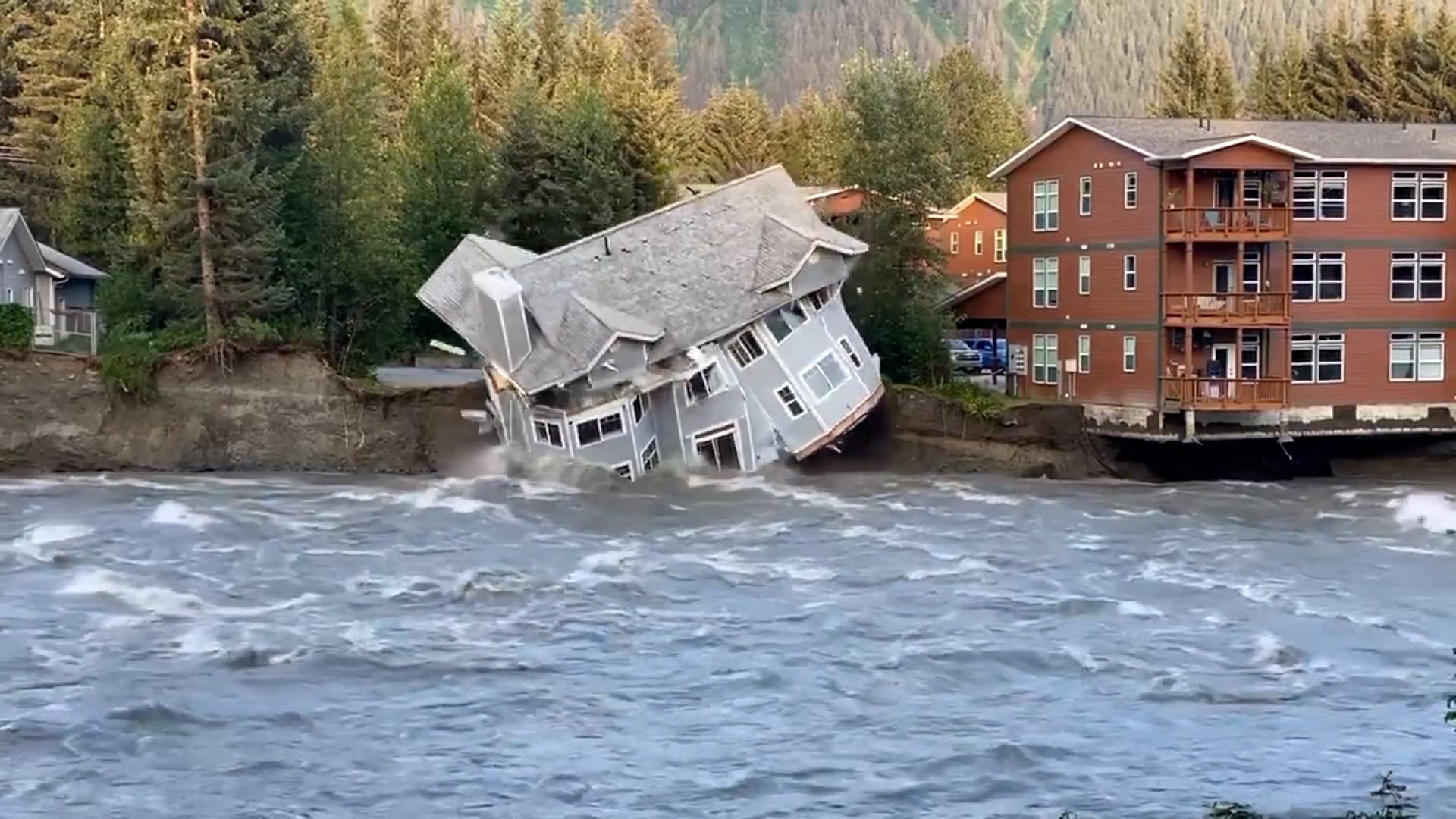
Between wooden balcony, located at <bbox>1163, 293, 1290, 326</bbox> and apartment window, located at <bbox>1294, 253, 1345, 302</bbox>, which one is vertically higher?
apartment window, located at <bbox>1294, 253, 1345, 302</bbox>

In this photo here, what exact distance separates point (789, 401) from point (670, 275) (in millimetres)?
4867

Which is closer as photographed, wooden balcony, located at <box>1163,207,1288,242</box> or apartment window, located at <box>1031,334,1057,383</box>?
wooden balcony, located at <box>1163,207,1288,242</box>

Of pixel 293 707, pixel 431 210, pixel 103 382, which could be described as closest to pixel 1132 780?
pixel 293 707

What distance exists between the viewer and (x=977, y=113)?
118m

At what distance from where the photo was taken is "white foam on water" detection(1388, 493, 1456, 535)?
5009cm

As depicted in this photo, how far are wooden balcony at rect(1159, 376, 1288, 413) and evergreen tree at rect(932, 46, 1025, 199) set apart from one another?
49141mm

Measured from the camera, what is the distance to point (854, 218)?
7062 cm

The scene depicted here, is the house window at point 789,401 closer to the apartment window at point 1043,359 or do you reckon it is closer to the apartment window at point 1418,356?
the apartment window at point 1043,359

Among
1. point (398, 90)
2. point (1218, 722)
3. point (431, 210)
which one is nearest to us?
point (1218, 722)

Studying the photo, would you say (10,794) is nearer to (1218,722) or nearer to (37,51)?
(1218,722)

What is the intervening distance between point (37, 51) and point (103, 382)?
35.5 m

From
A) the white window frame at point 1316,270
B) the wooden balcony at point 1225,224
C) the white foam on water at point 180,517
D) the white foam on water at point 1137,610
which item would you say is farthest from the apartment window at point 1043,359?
the white foam on water at point 180,517

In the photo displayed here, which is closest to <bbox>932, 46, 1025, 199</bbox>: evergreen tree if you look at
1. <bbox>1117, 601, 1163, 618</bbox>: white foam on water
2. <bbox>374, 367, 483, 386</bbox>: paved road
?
<bbox>374, 367, 483, 386</bbox>: paved road

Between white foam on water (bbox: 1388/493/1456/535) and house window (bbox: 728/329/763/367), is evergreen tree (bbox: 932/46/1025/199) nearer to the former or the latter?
house window (bbox: 728/329/763/367)
